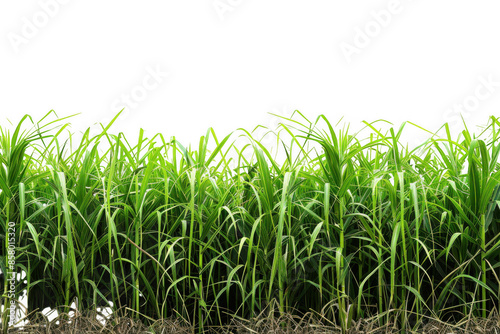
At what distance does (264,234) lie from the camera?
2166 millimetres

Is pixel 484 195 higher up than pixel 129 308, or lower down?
higher up

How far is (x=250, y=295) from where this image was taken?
2.23 meters

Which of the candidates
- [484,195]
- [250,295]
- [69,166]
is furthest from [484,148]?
[69,166]

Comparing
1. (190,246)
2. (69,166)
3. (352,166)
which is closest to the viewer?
(190,246)

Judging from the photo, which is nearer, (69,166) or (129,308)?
(129,308)

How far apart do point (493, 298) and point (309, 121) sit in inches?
46.8

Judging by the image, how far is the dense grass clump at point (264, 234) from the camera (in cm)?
215

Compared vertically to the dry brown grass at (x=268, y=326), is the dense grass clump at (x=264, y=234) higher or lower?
higher

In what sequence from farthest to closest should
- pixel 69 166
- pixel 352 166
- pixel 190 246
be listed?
pixel 69 166 → pixel 352 166 → pixel 190 246

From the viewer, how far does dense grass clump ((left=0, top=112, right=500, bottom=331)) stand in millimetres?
2148

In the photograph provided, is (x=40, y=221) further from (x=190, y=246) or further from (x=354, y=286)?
(x=354, y=286)

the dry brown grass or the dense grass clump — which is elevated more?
the dense grass clump

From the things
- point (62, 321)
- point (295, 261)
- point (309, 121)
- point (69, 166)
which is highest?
point (309, 121)

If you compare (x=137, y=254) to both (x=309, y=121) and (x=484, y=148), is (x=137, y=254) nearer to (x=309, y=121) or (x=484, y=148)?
(x=309, y=121)
